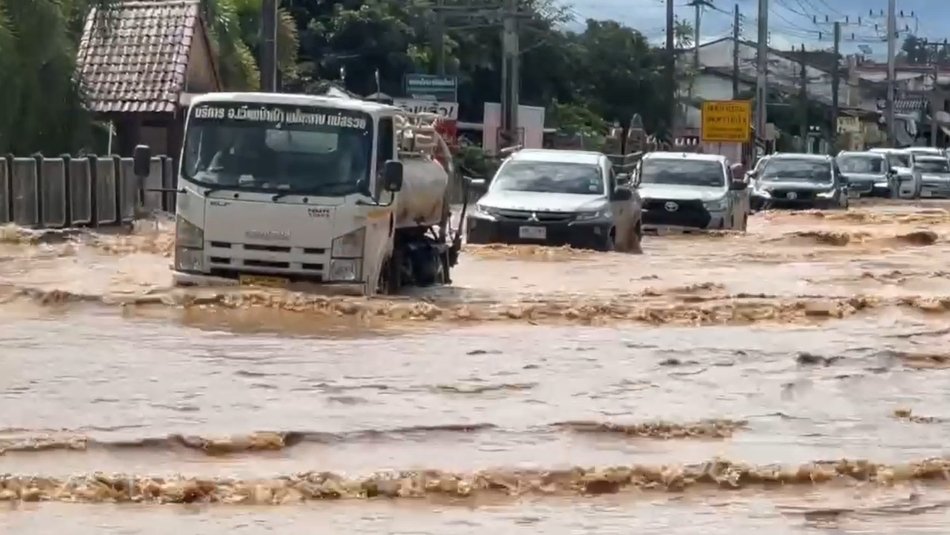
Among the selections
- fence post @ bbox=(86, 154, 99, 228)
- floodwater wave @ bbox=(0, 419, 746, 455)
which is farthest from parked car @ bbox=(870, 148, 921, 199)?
floodwater wave @ bbox=(0, 419, 746, 455)

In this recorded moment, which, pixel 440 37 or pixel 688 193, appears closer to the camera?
pixel 688 193

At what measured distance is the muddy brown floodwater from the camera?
8.94 metres

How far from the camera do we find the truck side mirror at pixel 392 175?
17047 mm

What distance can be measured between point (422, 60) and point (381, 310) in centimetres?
4552

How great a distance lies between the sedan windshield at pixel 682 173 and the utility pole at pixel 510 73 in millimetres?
12469

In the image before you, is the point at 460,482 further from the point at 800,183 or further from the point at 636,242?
the point at 800,183

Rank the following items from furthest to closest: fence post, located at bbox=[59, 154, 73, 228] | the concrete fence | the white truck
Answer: fence post, located at bbox=[59, 154, 73, 228], the concrete fence, the white truck

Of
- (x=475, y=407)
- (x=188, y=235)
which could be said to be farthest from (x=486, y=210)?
(x=475, y=407)

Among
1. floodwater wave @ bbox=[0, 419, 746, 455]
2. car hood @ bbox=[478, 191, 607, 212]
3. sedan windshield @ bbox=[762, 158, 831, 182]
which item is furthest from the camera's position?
sedan windshield @ bbox=[762, 158, 831, 182]

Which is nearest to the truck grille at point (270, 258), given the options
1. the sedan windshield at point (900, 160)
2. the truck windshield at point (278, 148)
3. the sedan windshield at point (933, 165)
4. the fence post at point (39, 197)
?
the truck windshield at point (278, 148)

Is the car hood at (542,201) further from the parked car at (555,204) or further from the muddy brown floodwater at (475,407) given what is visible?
the muddy brown floodwater at (475,407)

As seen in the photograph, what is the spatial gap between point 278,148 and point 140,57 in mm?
22931

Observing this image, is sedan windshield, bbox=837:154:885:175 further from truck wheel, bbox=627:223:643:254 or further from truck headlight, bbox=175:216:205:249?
truck headlight, bbox=175:216:205:249

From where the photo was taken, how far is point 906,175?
2247 inches
